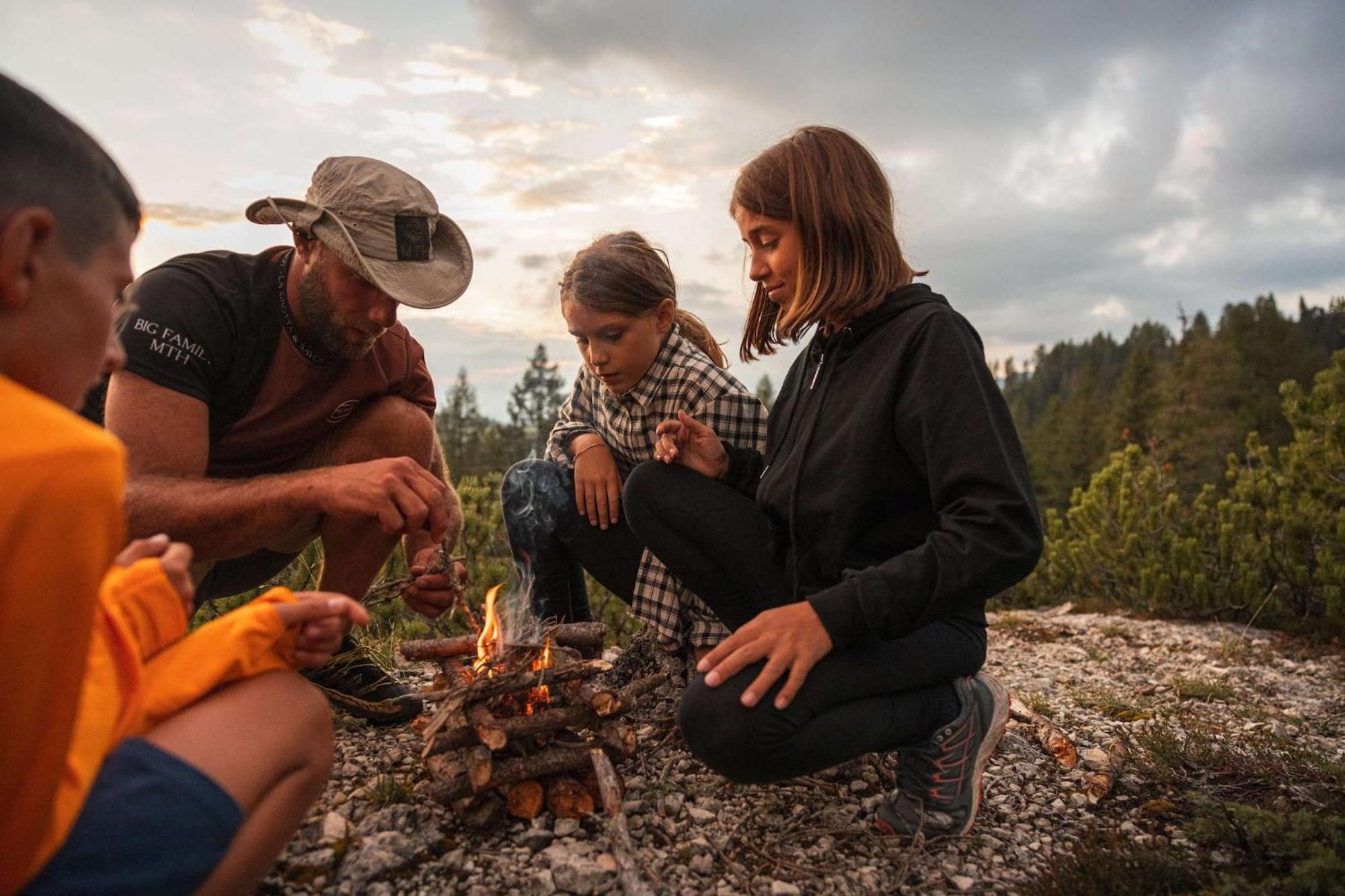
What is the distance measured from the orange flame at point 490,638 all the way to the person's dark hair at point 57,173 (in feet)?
5.44

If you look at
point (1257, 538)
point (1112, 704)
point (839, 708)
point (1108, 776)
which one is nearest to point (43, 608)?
point (839, 708)

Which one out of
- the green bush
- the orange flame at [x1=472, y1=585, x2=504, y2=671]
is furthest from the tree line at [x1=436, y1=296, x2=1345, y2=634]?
the orange flame at [x1=472, y1=585, x2=504, y2=671]

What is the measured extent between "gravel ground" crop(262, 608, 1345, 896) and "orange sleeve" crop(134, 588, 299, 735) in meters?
0.81

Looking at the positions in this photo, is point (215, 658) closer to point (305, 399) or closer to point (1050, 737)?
point (305, 399)

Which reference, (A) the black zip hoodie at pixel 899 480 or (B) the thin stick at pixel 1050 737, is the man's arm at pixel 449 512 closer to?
(A) the black zip hoodie at pixel 899 480

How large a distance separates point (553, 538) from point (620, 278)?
4.01 feet

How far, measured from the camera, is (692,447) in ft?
10.9

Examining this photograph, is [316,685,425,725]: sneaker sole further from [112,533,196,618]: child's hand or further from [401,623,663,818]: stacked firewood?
[112,533,196,618]: child's hand

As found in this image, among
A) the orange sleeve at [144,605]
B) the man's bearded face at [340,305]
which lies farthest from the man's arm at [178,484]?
the orange sleeve at [144,605]

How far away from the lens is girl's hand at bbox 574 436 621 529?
363cm

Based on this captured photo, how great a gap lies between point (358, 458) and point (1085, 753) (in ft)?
10.3

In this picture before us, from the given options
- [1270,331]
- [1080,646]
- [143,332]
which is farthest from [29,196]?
[1270,331]

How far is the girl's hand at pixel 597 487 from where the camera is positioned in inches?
143

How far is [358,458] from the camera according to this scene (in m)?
3.53
